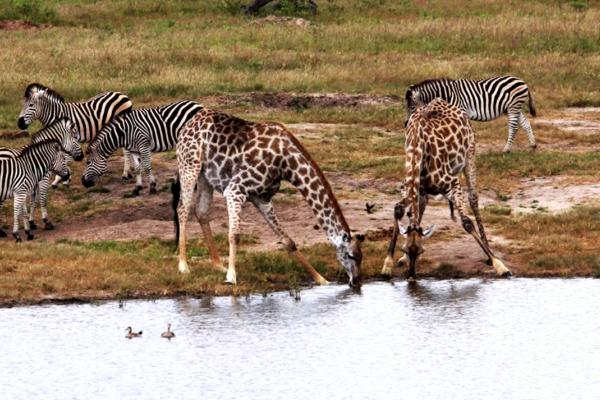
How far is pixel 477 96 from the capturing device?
86.3 ft

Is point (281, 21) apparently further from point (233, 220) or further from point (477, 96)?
point (233, 220)

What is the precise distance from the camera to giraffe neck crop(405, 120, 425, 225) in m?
17.4

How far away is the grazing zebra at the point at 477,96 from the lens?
26094mm

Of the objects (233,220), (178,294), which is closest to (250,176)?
(233,220)

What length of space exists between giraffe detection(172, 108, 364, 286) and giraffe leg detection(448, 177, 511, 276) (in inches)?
59.7

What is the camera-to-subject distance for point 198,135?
59.4 ft

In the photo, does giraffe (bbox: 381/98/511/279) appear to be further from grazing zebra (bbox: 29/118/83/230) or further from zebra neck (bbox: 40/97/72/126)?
zebra neck (bbox: 40/97/72/126)

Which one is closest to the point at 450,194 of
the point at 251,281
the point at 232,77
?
the point at 251,281

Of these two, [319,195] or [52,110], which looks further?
[52,110]

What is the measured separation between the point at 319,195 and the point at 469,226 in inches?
82.9

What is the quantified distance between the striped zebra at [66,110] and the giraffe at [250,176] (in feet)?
24.7

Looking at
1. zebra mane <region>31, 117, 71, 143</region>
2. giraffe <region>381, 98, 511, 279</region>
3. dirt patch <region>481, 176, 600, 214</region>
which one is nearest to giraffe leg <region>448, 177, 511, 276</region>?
giraffe <region>381, 98, 511, 279</region>

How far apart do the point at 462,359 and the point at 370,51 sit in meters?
22.6

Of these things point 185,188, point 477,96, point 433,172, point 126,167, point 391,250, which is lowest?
point 126,167
